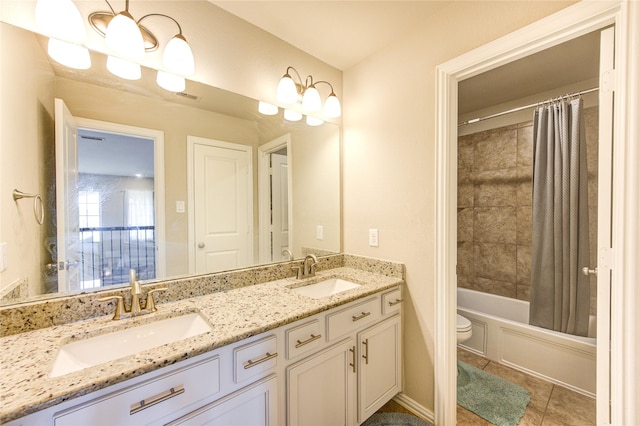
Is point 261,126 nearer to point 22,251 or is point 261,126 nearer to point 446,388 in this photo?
point 22,251

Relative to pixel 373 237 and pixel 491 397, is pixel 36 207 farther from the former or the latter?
pixel 491 397

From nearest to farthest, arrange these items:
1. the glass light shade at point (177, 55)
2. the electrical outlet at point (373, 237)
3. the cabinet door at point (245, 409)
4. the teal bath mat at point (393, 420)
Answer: the cabinet door at point (245, 409) < the glass light shade at point (177, 55) < the teal bath mat at point (393, 420) < the electrical outlet at point (373, 237)

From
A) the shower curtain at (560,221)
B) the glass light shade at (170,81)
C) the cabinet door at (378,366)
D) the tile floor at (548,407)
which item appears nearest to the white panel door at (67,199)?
the glass light shade at (170,81)

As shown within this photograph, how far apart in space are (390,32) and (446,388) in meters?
2.24

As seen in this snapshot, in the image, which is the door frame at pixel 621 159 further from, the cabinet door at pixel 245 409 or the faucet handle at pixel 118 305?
the faucet handle at pixel 118 305

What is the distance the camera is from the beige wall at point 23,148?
951 mm

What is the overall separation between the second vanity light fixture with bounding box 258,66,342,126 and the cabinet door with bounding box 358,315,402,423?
4.92 ft

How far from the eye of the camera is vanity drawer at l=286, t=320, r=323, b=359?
44.9 inches

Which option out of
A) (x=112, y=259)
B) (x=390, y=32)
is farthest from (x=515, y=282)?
(x=112, y=259)

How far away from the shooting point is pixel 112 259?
47.3 inches

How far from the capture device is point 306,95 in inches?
73.0

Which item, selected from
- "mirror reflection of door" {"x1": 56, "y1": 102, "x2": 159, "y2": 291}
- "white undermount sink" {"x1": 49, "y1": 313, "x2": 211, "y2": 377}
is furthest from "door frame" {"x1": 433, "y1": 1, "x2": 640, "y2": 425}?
"mirror reflection of door" {"x1": 56, "y1": 102, "x2": 159, "y2": 291}

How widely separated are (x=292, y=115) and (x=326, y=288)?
125 cm

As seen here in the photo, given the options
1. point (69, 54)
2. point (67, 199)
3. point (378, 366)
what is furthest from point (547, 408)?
point (69, 54)
